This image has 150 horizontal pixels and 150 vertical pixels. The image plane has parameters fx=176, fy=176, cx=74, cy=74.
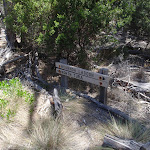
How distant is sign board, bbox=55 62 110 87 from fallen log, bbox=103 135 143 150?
5.56 feet

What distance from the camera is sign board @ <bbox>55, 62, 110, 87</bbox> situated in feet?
15.2

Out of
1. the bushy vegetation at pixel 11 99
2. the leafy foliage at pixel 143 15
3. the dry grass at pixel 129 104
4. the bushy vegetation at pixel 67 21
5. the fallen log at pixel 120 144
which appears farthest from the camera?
the leafy foliage at pixel 143 15

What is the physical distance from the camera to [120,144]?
3080 millimetres

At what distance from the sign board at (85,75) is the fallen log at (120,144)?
66.7 inches

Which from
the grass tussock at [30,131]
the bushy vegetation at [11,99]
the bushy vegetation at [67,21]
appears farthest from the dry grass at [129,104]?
the bushy vegetation at [11,99]

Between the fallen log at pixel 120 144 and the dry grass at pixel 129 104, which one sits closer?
the fallen log at pixel 120 144

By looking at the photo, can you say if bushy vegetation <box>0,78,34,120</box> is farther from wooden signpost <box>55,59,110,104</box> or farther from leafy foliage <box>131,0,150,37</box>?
leafy foliage <box>131,0,150,37</box>

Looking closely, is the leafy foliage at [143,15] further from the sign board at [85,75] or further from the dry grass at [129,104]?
the sign board at [85,75]

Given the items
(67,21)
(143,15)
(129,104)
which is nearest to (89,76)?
(129,104)

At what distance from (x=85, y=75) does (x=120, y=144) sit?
7.51 feet

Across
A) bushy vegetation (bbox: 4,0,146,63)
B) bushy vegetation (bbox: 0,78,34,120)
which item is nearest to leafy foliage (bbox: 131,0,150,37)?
bushy vegetation (bbox: 4,0,146,63)

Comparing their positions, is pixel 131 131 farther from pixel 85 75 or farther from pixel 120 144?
pixel 85 75

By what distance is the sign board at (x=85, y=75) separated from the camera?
4620 mm

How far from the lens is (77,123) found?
3.99 m
